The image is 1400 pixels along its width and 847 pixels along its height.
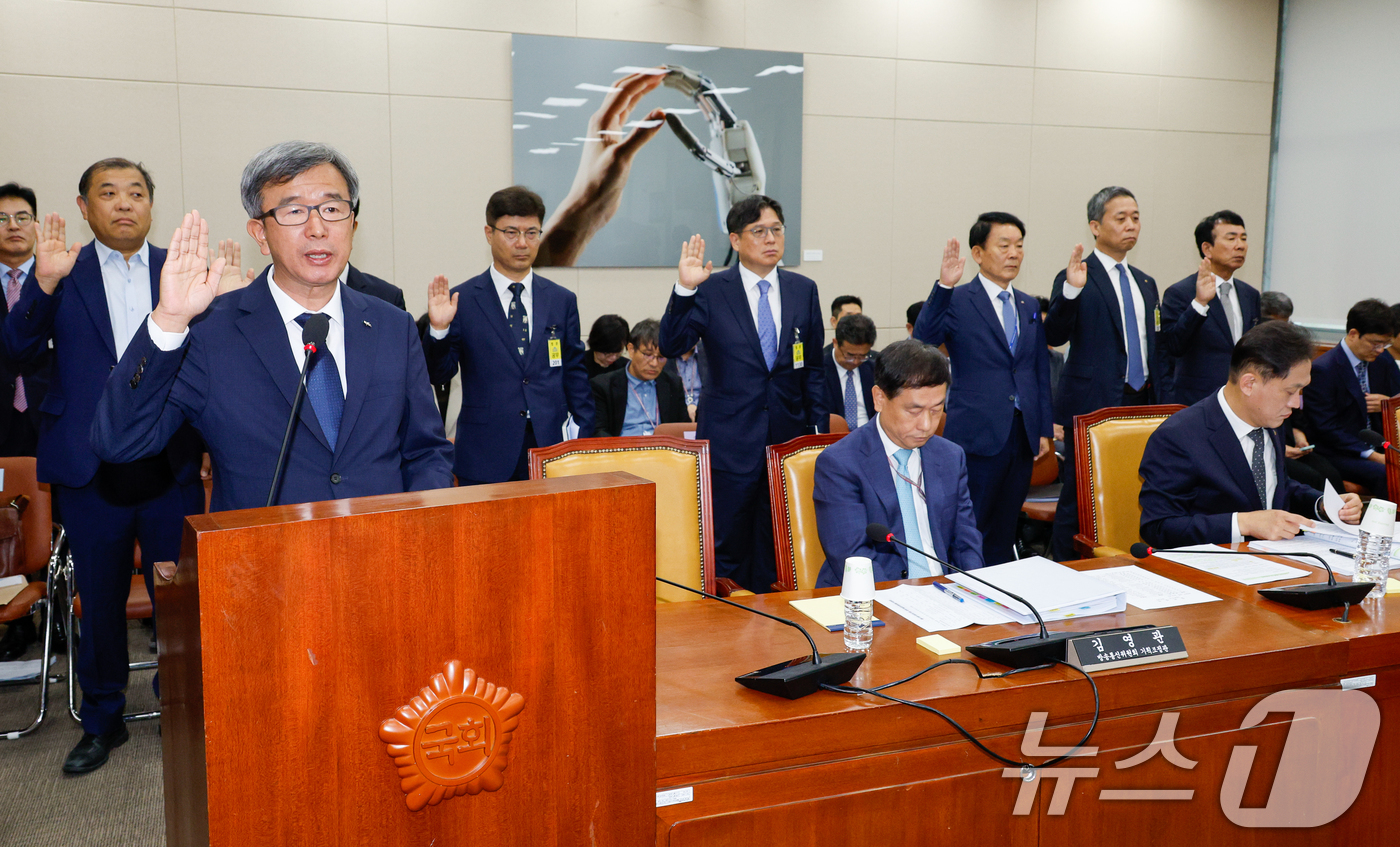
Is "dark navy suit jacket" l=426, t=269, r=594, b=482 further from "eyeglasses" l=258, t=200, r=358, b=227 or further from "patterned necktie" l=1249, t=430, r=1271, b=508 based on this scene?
"patterned necktie" l=1249, t=430, r=1271, b=508

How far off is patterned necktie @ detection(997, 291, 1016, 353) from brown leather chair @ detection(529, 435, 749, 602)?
1826 millimetres

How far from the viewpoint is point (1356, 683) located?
1.84 metres

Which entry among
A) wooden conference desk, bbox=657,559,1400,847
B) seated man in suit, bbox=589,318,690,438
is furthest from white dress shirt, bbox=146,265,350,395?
seated man in suit, bbox=589,318,690,438

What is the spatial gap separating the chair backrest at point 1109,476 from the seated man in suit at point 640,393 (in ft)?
7.55

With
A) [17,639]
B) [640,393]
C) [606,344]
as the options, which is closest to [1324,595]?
[640,393]

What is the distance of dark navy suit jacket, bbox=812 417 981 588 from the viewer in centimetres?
242

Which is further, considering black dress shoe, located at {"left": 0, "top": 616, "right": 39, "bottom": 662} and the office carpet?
black dress shoe, located at {"left": 0, "top": 616, "right": 39, "bottom": 662}

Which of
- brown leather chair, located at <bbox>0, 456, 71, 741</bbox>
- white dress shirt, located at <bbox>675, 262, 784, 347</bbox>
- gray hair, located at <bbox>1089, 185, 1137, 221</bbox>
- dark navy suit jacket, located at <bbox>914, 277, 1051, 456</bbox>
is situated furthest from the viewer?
gray hair, located at <bbox>1089, 185, 1137, 221</bbox>

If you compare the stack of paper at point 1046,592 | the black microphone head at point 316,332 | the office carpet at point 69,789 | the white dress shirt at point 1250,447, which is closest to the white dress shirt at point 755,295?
the white dress shirt at point 1250,447

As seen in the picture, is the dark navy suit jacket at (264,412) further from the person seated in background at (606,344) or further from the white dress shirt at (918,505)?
the person seated in background at (606,344)

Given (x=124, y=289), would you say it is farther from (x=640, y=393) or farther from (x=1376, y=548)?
(x=1376, y=548)

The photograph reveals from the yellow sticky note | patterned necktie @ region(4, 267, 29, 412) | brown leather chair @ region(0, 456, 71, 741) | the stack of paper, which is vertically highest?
patterned necktie @ region(4, 267, 29, 412)

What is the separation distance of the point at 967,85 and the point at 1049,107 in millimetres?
684

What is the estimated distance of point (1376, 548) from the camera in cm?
215
